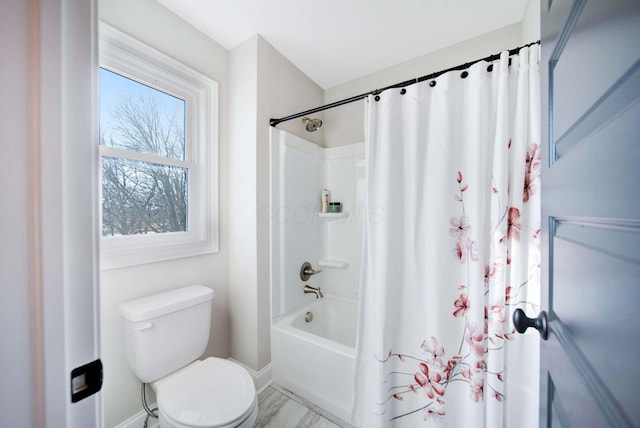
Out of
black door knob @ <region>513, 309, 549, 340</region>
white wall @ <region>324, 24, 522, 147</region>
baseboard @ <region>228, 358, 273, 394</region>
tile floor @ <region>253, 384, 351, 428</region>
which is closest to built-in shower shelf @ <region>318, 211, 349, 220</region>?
white wall @ <region>324, 24, 522, 147</region>

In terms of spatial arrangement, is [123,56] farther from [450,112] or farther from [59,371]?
[450,112]

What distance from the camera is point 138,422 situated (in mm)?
1221

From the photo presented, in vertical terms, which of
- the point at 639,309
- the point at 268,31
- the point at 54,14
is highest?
the point at 268,31

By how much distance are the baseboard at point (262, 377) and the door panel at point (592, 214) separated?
1510 mm

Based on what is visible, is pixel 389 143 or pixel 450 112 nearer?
pixel 450 112

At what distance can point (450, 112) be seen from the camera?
1083 millimetres

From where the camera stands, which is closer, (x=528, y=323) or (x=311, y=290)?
(x=528, y=323)

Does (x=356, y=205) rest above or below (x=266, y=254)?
above

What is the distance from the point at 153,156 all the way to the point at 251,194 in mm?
580

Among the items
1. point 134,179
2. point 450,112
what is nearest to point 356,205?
point 450,112

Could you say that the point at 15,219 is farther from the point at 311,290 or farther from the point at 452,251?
the point at 311,290

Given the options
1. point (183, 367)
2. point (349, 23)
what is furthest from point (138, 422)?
point (349, 23)

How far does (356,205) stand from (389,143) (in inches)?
34.5

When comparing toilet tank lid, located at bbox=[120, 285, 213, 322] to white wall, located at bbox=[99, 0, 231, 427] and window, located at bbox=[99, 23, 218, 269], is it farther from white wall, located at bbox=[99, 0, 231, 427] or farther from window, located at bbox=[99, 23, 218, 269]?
window, located at bbox=[99, 23, 218, 269]
